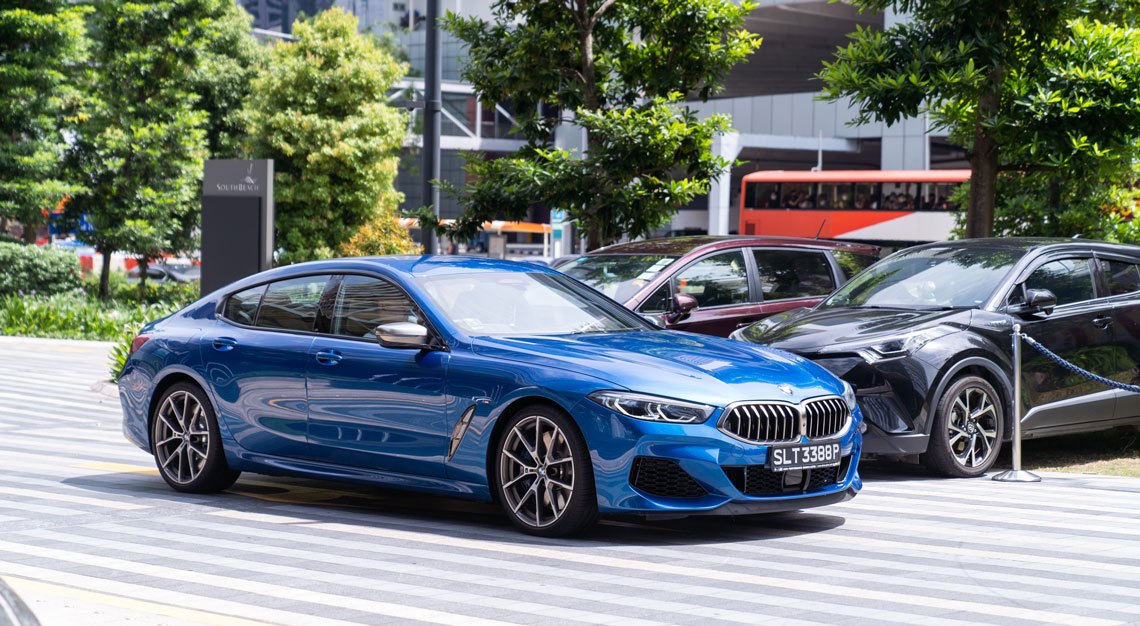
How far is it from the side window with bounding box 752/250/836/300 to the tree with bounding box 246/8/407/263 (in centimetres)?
2571

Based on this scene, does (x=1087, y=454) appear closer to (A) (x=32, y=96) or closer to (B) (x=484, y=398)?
(B) (x=484, y=398)

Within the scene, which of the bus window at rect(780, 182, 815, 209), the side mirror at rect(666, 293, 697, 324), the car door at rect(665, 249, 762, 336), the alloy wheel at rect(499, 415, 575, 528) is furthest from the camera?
the bus window at rect(780, 182, 815, 209)

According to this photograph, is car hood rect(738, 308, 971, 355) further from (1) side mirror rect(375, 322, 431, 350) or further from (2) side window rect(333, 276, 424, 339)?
(1) side mirror rect(375, 322, 431, 350)

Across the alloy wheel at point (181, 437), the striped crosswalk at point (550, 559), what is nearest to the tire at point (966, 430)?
the striped crosswalk at point (550, 559)

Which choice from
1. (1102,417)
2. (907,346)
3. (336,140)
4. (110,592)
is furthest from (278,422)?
(336,140)

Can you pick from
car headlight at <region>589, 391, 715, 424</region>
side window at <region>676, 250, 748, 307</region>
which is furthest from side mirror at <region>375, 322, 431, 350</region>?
side window at <region>676, 250, 748, 307</region>

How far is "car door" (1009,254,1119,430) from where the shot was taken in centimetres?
959

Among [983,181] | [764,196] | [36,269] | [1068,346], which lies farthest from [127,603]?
[764,196]

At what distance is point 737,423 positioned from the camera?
21.5 feet

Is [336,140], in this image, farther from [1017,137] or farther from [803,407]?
[803,407]

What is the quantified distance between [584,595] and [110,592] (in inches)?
77.5

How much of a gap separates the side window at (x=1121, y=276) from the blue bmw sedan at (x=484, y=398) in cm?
403

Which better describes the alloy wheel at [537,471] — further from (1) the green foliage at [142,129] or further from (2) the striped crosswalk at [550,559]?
(1) the green foliage at [142,129]

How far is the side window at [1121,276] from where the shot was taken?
10.4 metres
